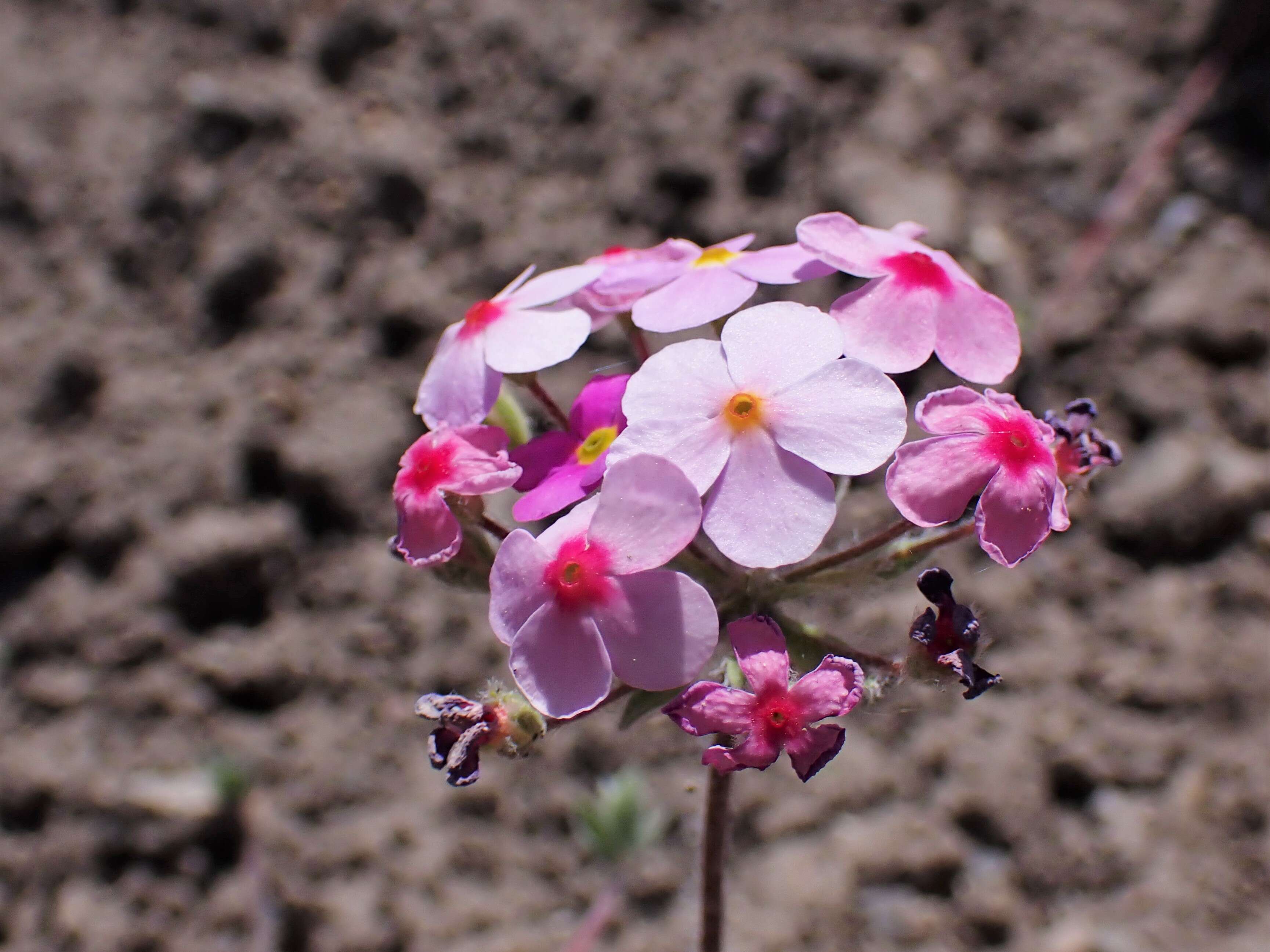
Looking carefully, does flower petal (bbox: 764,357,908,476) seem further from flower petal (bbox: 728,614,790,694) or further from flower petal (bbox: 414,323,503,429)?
flower petal (bbox: 414,323,503,429)

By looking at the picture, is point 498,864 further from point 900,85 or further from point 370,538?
point 900,85

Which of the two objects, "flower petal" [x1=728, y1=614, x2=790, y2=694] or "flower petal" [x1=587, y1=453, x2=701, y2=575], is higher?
"flower petal" [x1=587, y1=453, x2=701, y2=575]

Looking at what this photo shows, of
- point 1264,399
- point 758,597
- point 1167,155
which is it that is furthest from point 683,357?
point 1167,155

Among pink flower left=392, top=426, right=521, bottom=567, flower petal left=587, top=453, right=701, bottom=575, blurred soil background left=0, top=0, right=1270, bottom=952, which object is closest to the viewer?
flower petal left=587, top=453, right=701, bottom=575

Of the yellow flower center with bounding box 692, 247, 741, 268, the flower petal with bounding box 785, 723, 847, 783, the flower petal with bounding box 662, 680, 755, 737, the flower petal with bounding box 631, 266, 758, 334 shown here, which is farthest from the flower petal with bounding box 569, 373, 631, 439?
the flower petal with bounding box 785, 723, 847, 783

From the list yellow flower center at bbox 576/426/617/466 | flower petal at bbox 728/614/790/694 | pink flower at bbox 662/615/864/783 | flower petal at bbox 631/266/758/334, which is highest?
flower petal at bbox 631/266/758/334

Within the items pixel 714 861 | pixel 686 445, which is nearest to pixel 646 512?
pixel 686 445
